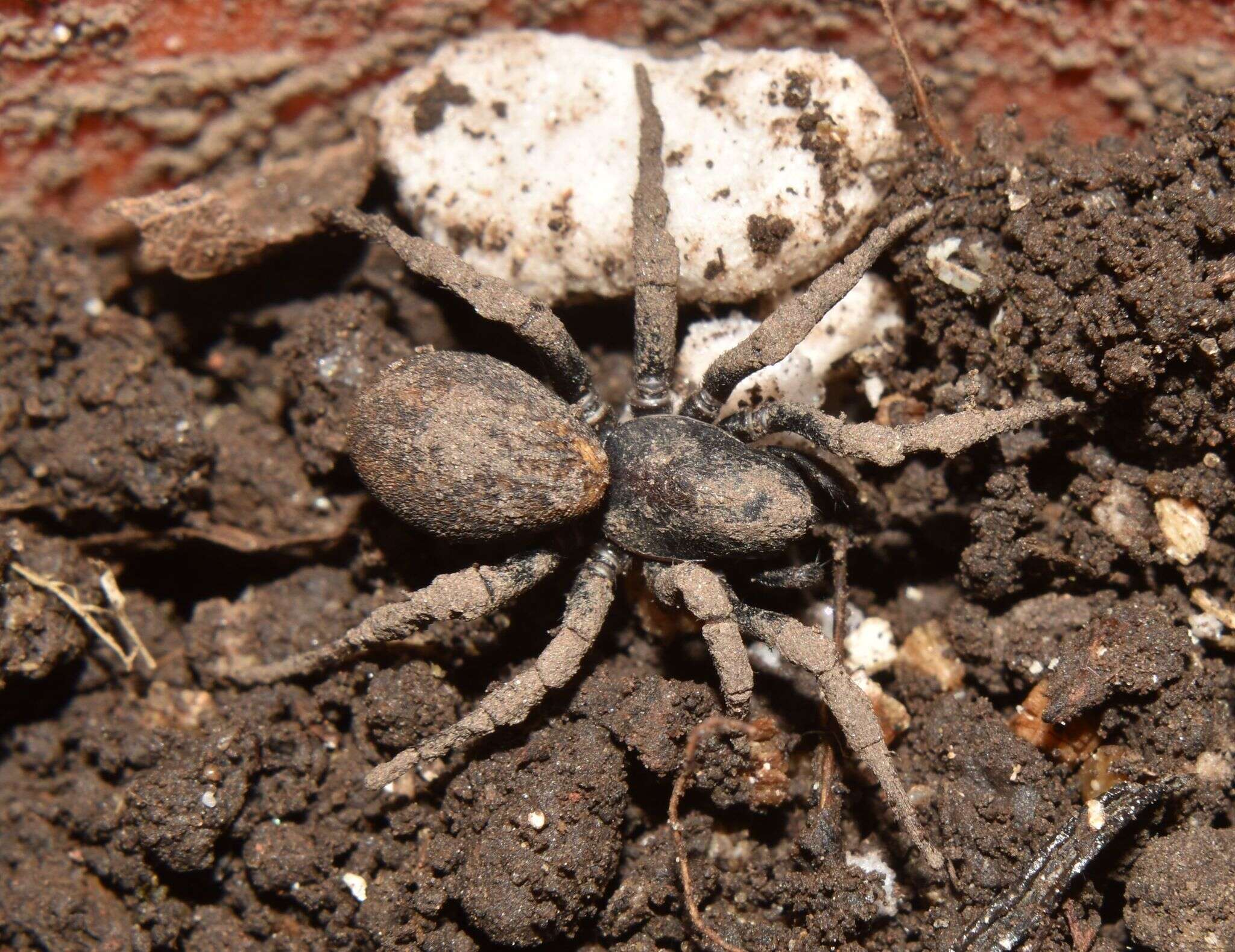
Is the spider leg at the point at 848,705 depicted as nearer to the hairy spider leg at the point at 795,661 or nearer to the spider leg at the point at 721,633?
the hairy spider leg at the point at 795,661

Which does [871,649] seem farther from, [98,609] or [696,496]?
[98,609]

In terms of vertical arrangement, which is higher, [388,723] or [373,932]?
[388,723]

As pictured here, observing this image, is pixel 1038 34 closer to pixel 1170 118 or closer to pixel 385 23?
pixel 1170 118

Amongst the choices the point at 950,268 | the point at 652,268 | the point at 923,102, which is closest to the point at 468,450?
the point at 652,268

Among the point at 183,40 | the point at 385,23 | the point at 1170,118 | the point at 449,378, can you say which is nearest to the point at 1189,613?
the point at 1170,118

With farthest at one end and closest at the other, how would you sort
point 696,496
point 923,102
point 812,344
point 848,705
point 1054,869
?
point 812,344
point 923,102
point 696,496
point 848,705
point 1054,869

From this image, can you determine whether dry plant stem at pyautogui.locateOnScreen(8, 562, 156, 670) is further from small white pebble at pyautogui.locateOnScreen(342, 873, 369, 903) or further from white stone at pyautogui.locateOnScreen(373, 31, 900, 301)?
white stone at pyautogui.locateOnScreen(373, 31, 900, 301)

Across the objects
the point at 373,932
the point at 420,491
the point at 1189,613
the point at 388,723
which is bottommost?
the point at 373,932

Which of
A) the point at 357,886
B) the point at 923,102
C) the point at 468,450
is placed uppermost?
the point at 923,102
